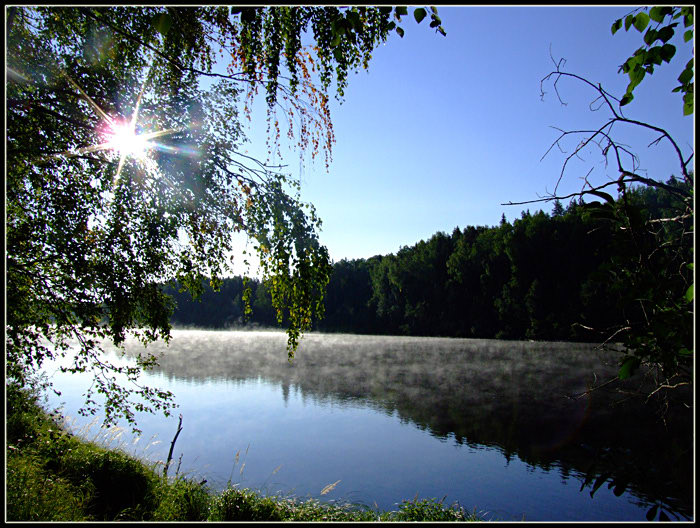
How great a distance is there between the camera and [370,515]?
8031 millimetres

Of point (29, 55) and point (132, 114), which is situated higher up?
point (29, 55)

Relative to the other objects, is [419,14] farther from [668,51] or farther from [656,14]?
[668,51]

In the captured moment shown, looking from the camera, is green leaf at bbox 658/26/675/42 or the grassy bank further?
the grassy bank

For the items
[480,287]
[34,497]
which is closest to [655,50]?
[34,497]

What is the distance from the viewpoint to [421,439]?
15250 millimetres

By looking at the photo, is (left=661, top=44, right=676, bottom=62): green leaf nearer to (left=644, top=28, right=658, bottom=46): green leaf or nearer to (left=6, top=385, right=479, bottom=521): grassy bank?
(left=644, top=28, right=658, bottom=46): green leaf

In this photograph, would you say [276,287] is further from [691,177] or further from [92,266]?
[691,177]

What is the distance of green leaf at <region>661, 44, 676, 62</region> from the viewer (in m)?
2.57

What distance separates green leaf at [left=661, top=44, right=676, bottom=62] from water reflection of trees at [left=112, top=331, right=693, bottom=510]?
6.37 feet

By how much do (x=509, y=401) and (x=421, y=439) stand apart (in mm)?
7638

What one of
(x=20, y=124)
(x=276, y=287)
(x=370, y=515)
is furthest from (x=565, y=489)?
(x=20, y=124)

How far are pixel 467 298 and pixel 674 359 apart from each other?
243 ft

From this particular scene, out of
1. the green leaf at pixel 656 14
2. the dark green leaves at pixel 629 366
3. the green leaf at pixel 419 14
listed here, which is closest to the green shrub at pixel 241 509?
the dark green leaves at pixel 629 366

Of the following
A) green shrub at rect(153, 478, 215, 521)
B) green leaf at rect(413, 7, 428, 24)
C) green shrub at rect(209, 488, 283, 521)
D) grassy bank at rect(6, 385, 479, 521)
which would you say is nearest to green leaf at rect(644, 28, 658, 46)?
green leaf at rect(413, 7, 428, 24)
